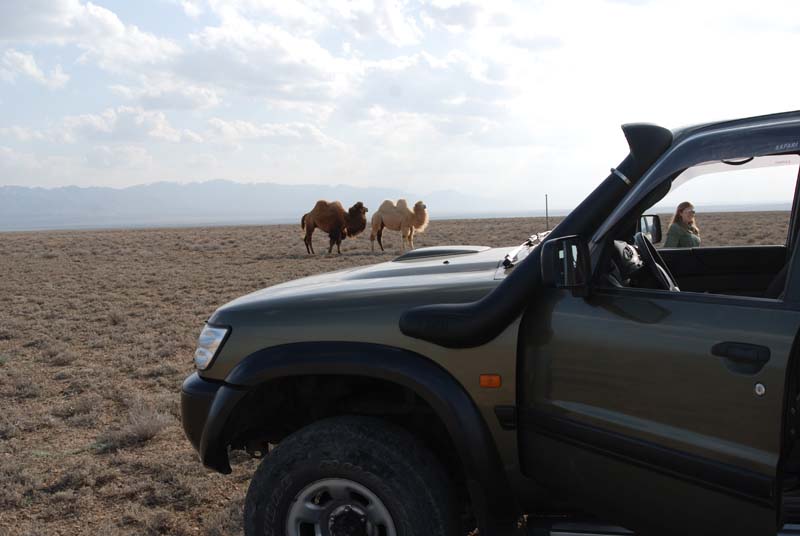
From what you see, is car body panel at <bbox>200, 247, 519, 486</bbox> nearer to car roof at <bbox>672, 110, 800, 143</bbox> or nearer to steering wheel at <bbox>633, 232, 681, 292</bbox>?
steering wheel at <bbox>633, 232, 681, 292</bbox>

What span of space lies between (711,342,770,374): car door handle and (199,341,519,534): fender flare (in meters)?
0.93

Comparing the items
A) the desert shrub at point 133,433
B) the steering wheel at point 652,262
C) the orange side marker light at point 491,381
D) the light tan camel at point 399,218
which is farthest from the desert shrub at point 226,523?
the light tan camel at point 399,218

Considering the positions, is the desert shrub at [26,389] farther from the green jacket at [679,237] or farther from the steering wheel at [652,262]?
the steering wheel at [652,262]

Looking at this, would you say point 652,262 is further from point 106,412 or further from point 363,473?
point 106,412

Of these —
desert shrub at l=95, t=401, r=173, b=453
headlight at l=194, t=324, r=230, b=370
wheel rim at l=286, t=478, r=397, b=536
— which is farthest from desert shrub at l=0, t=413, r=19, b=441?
wheel rim at l=286, t=478, r=397, b=536

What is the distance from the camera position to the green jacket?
6.49 metres

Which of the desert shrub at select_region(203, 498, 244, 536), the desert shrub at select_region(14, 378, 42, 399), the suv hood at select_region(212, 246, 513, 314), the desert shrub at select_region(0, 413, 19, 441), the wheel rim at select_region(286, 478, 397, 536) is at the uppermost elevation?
the suv hood at select_region(212, 246, 513, 314)

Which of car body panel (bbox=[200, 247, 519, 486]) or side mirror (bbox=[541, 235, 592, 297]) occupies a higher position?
side mirror (bbox=[541, 235, 592, 297])

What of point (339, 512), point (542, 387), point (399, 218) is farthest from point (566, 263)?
point (399, 218)

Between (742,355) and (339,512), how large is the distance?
1.70 meters

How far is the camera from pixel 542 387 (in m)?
2.78

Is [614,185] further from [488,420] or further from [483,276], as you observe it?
[488,420]

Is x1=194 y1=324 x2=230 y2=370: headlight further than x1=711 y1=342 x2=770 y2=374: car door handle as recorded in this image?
Yes

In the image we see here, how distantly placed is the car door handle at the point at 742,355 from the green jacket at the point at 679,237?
4.21 meters
